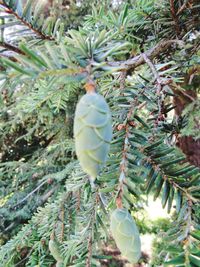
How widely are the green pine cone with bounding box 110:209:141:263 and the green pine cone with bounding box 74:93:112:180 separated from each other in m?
0.08

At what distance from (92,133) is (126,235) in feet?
0.39

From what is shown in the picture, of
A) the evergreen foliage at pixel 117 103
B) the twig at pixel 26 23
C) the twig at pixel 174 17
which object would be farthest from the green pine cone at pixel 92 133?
the twig at pixel 174 17

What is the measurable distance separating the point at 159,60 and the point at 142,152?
1.12 ft

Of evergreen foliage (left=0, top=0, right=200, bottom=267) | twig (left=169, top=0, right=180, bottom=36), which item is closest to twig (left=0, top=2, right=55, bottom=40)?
evergreen foliage (left=0, top=0, right=200, bottom=267)

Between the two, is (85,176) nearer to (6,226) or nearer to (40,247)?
(40,247)

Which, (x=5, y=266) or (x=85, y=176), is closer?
(x=85, y=176)

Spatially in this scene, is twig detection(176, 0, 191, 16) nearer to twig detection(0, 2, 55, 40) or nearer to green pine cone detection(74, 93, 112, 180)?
twig detection(0, 2, 55, 40)

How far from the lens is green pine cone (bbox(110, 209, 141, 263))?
323mm

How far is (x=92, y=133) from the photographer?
276 millimetres

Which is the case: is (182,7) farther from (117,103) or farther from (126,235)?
(126,235)

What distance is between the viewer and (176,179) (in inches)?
16.6

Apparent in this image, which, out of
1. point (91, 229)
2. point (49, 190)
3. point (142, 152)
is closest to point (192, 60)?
point (142, 152)

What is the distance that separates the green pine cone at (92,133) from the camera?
0.28m

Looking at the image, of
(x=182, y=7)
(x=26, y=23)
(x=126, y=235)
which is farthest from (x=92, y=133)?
(x=182, y=7)
